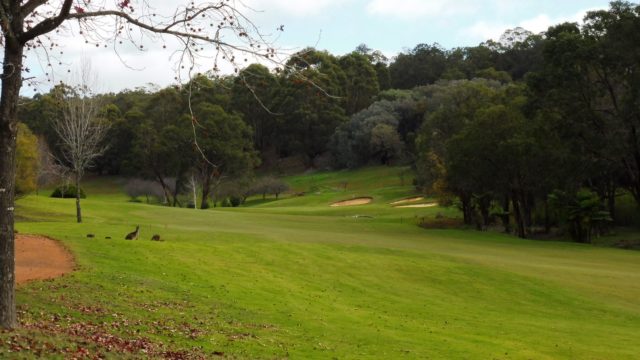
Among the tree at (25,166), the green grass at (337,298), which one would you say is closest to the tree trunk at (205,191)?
the tree at (25,166)

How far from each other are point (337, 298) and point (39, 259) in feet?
27.6

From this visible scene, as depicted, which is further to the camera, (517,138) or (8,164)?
(517,138)

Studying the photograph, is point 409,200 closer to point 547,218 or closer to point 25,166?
point 547,218

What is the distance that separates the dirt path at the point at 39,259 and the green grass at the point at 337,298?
0.53 meters

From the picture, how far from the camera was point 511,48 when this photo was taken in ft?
382

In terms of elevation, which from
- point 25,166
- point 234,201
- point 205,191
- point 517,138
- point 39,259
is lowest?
point 234,201

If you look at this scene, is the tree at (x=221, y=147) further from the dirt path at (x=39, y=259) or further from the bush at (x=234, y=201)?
the dirt path at (x=39, y=259)

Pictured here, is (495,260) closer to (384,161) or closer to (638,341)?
(638,341)

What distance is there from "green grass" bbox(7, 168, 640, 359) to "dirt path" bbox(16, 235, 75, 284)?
0.53 meters

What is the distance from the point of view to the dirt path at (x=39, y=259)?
1523 cm

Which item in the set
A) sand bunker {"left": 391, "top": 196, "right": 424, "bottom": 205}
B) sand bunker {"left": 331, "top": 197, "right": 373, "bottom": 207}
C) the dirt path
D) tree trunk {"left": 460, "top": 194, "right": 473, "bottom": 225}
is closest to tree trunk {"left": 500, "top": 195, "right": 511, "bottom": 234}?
tree trunk {"left": 460, "top": 194, "right": 473, "bottom": 225}

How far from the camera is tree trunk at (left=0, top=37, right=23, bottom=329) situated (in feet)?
30.8

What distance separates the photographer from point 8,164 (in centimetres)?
949

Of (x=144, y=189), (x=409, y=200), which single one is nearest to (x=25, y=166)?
(x=409, y=200)
